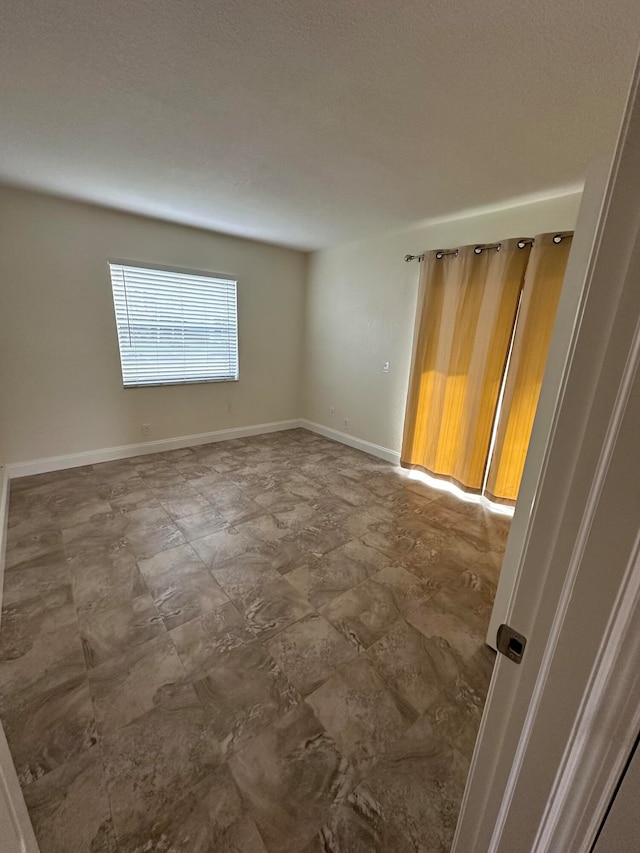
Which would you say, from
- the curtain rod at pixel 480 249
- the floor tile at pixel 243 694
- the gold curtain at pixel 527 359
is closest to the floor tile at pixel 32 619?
the floor tile at pixel 243 694

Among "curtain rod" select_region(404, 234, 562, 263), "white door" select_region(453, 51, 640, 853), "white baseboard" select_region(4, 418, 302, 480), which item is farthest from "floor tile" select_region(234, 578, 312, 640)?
"curtain rod" select_region(404, 234, 562, 263)

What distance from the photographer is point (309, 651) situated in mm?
1570

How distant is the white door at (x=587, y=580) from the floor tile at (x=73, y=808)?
3.86ft

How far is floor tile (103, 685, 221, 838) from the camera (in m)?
1.03

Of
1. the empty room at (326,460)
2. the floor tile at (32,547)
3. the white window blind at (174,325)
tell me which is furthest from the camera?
the white window blind at (174,325)

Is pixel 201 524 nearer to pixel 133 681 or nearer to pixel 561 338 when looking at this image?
pixel 133 681

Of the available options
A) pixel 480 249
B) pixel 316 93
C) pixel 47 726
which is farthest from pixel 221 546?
pixel 480 249

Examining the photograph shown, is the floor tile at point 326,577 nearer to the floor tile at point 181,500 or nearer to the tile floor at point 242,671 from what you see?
the tile floor at point 242,671

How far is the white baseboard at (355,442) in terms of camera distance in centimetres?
393

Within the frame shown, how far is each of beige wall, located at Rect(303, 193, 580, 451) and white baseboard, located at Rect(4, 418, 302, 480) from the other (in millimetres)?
945

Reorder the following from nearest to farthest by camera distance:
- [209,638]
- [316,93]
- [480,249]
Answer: [316,93]
[209,638]
[480,249]

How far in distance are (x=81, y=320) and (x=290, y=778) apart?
12.2ft

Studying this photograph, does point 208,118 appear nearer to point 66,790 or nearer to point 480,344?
point 480,344

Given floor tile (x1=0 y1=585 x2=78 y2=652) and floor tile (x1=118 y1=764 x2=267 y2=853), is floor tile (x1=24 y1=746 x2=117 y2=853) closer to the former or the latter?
floor tile (x1=118 y1=764 x2=267 y2=853)
